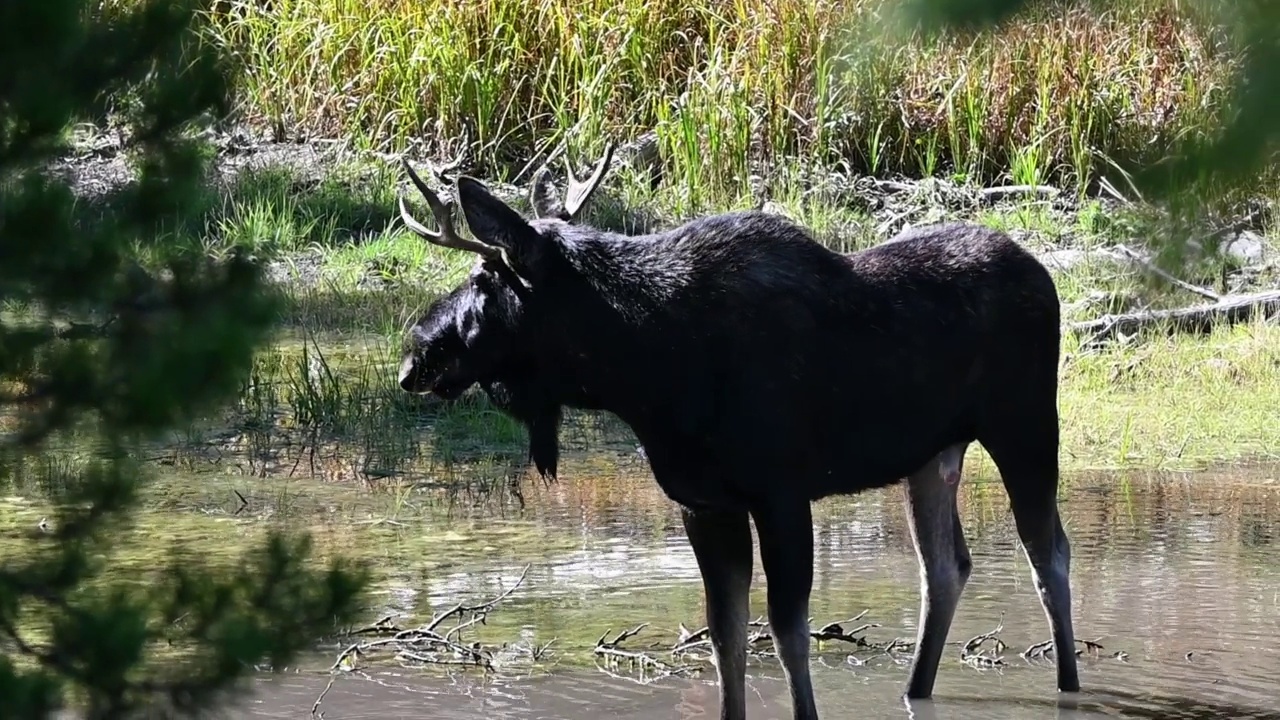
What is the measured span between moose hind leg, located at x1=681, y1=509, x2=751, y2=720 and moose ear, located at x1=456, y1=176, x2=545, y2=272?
97 cm

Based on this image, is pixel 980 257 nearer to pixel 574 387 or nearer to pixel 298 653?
pixel 574 387

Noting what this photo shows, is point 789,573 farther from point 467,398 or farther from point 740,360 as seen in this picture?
point 467,398

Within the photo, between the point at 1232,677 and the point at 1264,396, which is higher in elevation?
the point at 1264,396

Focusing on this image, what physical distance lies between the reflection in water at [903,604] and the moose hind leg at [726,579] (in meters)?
0.35

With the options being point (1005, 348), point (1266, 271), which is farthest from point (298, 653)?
point (1266, 271)

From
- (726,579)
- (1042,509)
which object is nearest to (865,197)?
(1042,509)

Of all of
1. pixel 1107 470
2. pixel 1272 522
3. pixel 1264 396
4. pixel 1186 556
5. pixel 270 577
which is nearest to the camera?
pixel 270 577

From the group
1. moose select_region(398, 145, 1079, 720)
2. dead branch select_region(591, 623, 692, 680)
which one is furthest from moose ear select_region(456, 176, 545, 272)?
dead branch select_region(591, 623, 692, 680)

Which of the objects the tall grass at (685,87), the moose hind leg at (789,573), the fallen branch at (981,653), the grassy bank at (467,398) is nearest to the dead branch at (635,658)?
the moose hind leg at (789,573)

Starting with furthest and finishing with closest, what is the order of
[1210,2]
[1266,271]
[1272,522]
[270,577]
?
[1266,271]
[1272,522]
[270,577]
[1210,2]

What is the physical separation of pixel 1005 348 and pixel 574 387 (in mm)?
1497

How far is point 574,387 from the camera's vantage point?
6199 millimetres

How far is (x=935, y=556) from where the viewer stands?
6.80 metres

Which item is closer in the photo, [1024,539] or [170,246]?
[170,246]
